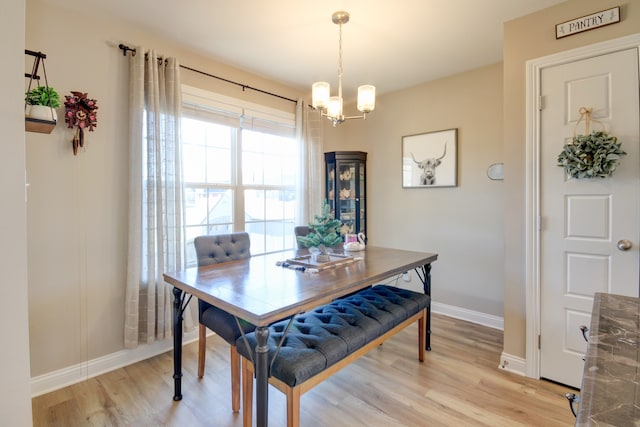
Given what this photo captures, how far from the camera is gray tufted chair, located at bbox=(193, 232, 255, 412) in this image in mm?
1846

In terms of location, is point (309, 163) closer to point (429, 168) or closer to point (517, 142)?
point (429, 168)

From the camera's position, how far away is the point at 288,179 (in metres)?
3.71

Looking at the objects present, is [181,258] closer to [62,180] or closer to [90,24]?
[62,180]

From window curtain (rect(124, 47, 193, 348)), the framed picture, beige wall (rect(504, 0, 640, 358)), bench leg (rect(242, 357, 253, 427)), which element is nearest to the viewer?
bench leg (rect(242, 357, 253, 427))

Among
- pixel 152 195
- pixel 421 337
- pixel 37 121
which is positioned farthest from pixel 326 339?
pixel 37 121

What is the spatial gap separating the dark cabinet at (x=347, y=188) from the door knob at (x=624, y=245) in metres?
2.48

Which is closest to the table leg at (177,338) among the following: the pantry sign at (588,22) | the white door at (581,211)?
the white door at (581,211)

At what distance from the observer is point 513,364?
227 centimetres

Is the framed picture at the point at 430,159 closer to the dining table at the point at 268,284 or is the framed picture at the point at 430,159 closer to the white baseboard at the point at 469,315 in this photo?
the dining table at the point at 268,284

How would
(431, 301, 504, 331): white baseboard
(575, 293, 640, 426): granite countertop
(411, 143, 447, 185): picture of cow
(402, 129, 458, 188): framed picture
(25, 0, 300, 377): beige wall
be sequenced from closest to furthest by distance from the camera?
1. (575, 293, 640, 426): granite countertop
2. (25, 0, 300, 377): beige wall
3. (431, 301, 504, 331): white baseboard
4. (402, 129, 458, 188): framed picture
5. (411, 143, 447, 185): picture of cow

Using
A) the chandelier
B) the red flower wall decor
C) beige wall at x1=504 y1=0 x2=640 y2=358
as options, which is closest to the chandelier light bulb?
the chandelier

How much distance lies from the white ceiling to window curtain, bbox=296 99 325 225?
0.59 m

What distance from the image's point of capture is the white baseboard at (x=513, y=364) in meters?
2.22

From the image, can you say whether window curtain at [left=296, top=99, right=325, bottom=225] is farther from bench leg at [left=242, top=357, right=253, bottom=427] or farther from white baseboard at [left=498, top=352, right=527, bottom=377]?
white baseboard at [left=498, top=352, right=527, bottom=377]
